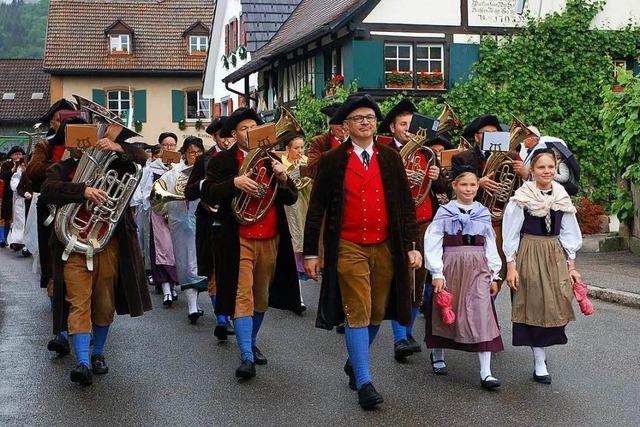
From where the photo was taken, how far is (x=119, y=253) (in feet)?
27.4

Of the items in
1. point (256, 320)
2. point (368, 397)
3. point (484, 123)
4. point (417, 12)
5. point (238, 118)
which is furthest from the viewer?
point (417, 12)

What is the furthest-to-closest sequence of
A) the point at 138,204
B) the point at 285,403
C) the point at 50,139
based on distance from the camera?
the point at 138,204 → the point at 50,139 → the point at 285,403

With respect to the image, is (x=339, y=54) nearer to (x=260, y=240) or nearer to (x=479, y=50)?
(x=479, y=50)

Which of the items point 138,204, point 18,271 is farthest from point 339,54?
point 138,204

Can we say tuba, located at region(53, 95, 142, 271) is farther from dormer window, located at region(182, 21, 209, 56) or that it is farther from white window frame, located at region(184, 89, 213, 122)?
dormer window, located at region(182, 21, 209, 56)

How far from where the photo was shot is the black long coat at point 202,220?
9.34 metres

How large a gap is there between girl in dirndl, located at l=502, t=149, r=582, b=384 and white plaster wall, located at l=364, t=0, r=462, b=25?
63.3ft

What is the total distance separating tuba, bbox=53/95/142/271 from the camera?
805cm

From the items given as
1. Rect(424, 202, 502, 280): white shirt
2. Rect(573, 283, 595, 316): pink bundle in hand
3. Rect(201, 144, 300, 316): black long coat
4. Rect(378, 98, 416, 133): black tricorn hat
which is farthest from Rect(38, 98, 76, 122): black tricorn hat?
Rect(573, 283, 595, 316): pink bundle in hand

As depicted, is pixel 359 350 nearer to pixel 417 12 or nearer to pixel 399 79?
pixel 399 79

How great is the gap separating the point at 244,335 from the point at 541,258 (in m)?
2.18

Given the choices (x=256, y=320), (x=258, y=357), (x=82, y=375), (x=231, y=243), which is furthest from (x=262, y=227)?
(x=82, y=375)

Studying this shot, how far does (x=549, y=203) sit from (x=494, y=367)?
52.9 inches

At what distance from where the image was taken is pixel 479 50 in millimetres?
27422
